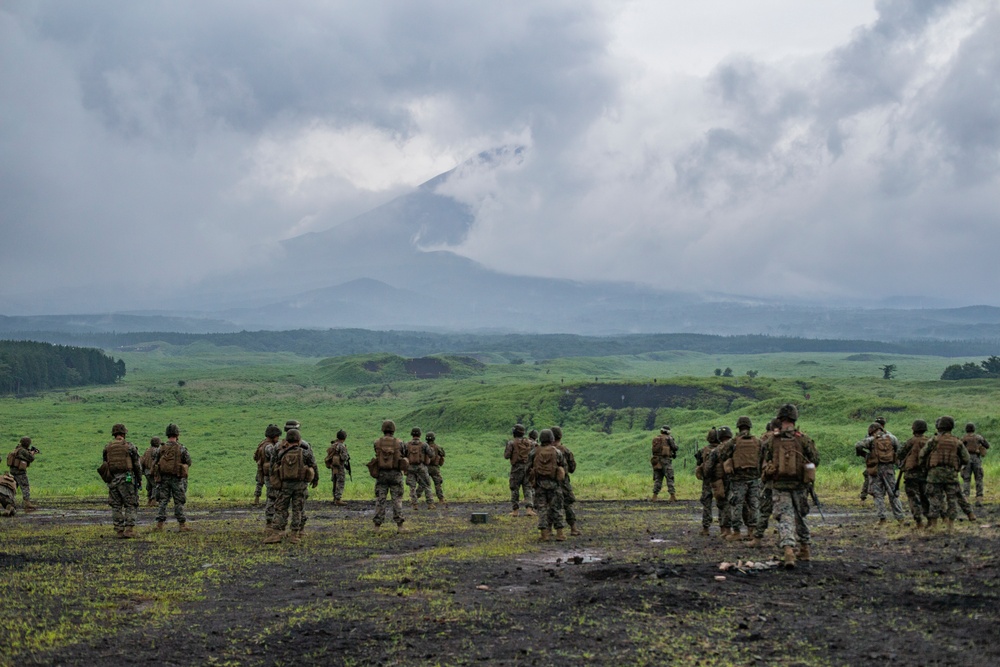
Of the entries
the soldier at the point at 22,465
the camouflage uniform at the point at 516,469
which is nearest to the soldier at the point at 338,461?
the camouflage uniform at the point at 516,469

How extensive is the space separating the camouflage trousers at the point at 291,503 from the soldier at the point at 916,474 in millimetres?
13708

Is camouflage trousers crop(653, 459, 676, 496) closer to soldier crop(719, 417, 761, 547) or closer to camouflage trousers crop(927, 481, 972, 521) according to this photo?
soldier crop(719, 417, 761, 547)

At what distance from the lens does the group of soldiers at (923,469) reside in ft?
63.9

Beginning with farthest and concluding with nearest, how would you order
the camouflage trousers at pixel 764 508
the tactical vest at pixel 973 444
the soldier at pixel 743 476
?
the tactical vest at pixel 973 444
the soldier at pixel 743 476
the camouflage trousers at pixel 764 508

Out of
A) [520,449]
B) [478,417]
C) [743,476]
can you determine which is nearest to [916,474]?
[743,476]

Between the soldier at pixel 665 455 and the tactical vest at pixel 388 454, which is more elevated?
the tactical vest at pixel 388 454

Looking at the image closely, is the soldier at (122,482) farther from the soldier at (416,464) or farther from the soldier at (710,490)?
the soldier at (710,490)

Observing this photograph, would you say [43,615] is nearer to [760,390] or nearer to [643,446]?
[643,446]

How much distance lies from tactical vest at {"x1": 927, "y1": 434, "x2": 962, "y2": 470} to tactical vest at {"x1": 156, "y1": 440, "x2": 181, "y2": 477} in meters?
18.1

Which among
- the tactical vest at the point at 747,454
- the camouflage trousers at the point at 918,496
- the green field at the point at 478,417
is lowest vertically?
the green field at the point at 478,417

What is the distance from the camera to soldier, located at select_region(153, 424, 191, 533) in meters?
23.2

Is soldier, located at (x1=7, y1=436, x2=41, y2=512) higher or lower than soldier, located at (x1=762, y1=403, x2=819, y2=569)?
above

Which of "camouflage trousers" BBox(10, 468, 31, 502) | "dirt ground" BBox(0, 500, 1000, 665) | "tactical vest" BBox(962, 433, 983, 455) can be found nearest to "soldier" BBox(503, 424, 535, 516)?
"dirt ground" BBox(0, 500, 1000, 665)

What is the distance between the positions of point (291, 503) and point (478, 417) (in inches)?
2415
